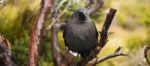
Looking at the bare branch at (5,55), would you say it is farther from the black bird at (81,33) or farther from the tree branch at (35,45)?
the black bird at (81,33)

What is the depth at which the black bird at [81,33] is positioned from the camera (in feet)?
9.08

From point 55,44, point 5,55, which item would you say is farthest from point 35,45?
point 55,44

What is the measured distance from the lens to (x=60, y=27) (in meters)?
3.78

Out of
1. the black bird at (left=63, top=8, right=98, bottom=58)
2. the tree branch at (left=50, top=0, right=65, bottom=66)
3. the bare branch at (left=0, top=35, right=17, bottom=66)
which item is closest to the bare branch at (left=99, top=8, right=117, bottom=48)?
the black bird at (left=63, top=8, right=98, bottom=58)

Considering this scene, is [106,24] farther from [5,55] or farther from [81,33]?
[5,55]

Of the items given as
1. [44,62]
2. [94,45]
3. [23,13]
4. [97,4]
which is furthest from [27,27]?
[94,45]

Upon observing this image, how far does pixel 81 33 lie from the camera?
2.78 m

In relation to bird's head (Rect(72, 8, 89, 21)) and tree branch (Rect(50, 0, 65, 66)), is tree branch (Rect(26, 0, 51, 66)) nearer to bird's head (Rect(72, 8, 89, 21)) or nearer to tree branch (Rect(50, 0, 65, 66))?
bird's head (Rect(72, 8, 89, 21))

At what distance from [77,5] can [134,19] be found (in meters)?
6.22

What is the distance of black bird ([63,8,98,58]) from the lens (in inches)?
109

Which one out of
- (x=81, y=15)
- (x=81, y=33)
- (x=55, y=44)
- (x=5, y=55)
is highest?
(x=81, y=15)

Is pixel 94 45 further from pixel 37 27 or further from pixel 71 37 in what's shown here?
pixel 37 27

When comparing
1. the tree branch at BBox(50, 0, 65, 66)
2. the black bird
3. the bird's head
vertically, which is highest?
the bird's head

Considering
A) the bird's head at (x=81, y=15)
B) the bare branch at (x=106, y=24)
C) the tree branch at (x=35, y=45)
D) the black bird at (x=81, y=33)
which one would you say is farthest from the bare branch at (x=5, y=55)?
the bare branch at (x=106, y=24)
